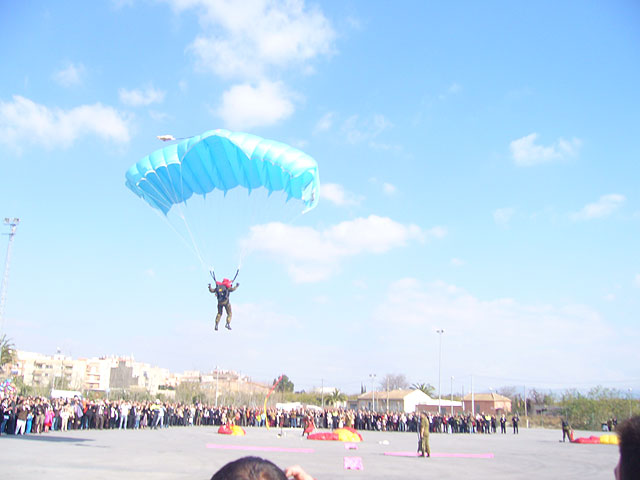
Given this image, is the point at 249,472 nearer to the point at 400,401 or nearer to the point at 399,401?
the point at 400,401

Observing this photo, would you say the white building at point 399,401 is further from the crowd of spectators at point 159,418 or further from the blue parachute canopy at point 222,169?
the blue parachute canopy at point 222,169

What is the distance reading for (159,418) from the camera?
2875 cm

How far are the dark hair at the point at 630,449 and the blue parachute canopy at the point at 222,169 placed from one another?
13.3 m

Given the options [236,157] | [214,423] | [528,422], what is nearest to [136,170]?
[236,157]

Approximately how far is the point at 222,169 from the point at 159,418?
1766 cm

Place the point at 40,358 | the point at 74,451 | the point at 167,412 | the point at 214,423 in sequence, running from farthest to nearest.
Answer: the point at 40,358, the point at 214,423, the point at 167,412, the point at 74,451

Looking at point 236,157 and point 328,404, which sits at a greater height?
point 236,157

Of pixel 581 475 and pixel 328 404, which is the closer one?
pixel 581 475

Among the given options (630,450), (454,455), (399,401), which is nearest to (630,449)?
(630,450)

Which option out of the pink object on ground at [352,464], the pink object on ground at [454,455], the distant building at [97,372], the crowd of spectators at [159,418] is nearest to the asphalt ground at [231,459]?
the pink object on ground at [454,455]

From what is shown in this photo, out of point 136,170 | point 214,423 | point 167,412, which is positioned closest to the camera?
point 136,170

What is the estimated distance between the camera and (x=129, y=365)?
110 metres

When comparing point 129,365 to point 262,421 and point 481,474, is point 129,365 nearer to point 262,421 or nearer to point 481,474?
point 262,421

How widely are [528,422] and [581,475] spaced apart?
39056 mm
